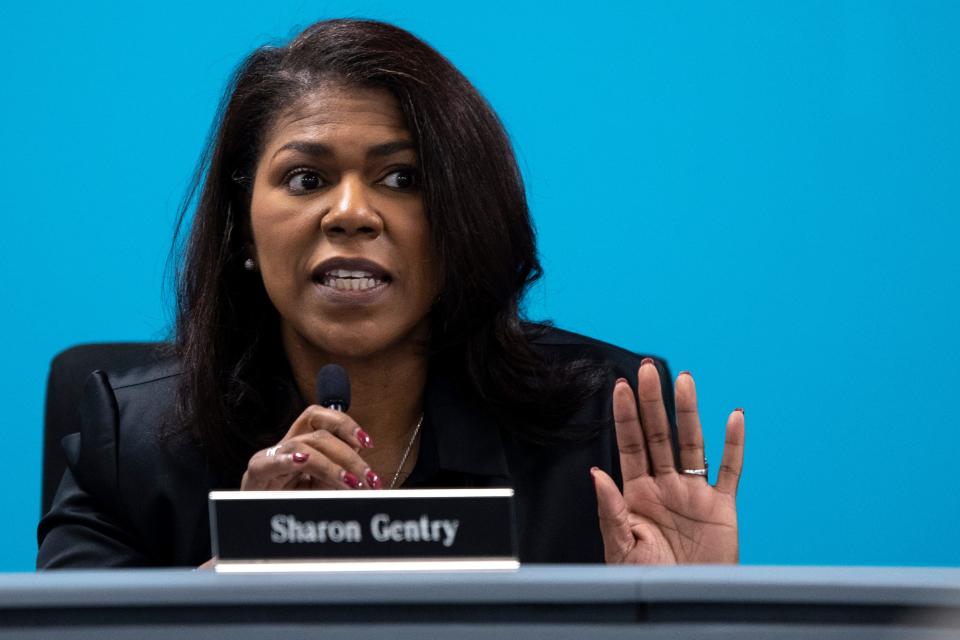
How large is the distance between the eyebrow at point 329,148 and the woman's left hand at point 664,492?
0.33 m

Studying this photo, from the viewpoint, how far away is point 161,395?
4.72 ft

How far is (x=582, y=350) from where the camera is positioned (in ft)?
5.02

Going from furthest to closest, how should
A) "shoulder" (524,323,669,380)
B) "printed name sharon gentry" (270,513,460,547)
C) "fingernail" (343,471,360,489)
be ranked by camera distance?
"shoulder" (524,323,669,380)
"fingernail" (343,471,360,489)
"printed name sharon gentry" (270,513,460,547)

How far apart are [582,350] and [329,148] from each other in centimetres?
41

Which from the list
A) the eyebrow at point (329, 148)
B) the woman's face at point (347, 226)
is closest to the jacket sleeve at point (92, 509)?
the woman's face at point (347, 226)

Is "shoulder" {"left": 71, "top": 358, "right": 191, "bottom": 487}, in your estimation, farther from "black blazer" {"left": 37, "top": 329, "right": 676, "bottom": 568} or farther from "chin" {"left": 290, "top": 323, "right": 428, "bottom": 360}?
"chin" {"left": 290, "top": 323, "right": 428, "bottom": 360}

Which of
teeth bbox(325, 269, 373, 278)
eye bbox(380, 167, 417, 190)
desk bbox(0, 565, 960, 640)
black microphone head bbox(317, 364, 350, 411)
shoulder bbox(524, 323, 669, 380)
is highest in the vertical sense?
eye bbox(380, 167, 417, 190)

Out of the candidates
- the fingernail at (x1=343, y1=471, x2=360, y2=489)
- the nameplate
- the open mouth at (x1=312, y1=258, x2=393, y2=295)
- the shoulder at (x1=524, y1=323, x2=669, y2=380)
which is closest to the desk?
A: the nameplate

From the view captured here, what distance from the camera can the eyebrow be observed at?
1286mm

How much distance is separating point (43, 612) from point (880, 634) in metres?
0.36

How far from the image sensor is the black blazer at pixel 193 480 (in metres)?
1.34

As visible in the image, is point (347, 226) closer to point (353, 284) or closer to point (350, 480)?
point (353, 284)

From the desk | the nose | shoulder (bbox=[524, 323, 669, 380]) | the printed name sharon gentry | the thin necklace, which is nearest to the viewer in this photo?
the desk

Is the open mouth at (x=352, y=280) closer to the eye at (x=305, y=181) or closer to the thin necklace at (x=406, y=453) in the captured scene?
the eye at (x=305, y=181)
